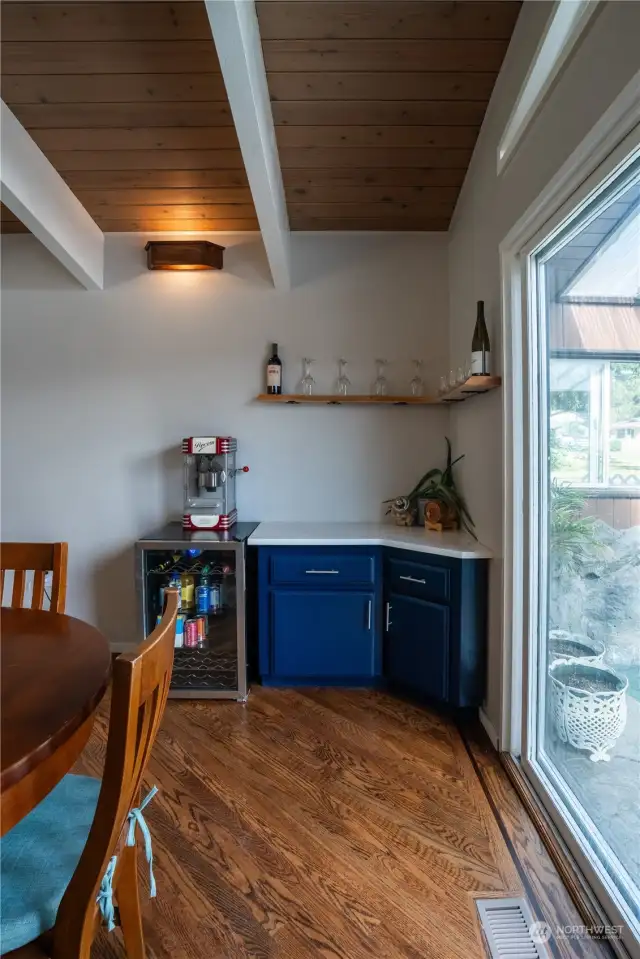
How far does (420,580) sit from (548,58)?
6.46ft

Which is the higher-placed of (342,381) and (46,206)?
(46,206)

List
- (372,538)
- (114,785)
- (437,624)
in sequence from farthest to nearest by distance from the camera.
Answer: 1. (372,538)
2. (437,624)
3. (114,785)

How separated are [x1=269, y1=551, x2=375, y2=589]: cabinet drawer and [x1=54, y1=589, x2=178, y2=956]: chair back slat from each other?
173 cm

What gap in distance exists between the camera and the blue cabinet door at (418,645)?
7.87 ft

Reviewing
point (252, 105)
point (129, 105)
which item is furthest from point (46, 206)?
point (252, 105)

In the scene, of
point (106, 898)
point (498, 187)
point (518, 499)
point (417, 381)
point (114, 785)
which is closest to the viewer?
point (114, 785)

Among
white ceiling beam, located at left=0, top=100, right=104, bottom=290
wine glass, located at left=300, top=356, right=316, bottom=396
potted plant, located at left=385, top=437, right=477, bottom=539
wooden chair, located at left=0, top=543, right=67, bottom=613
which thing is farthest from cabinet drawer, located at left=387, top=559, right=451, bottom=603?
white ceiling beam, located at left=0, top=100, right=104, bottom=290

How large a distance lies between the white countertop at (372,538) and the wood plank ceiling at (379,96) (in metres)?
1.72

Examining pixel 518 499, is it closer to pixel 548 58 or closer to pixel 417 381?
pixel 417 381

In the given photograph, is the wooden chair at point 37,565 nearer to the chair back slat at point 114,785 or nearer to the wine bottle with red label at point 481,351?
the chair back slat at point 114,785

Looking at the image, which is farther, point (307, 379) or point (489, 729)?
point (307, 379)

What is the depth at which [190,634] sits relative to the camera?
2742 mm

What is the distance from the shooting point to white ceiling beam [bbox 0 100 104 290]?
2264 millimetres

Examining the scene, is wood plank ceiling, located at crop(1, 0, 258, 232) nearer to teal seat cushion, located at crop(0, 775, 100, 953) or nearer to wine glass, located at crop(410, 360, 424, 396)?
wine glass, located at crop(410, 360, 424, 396)
